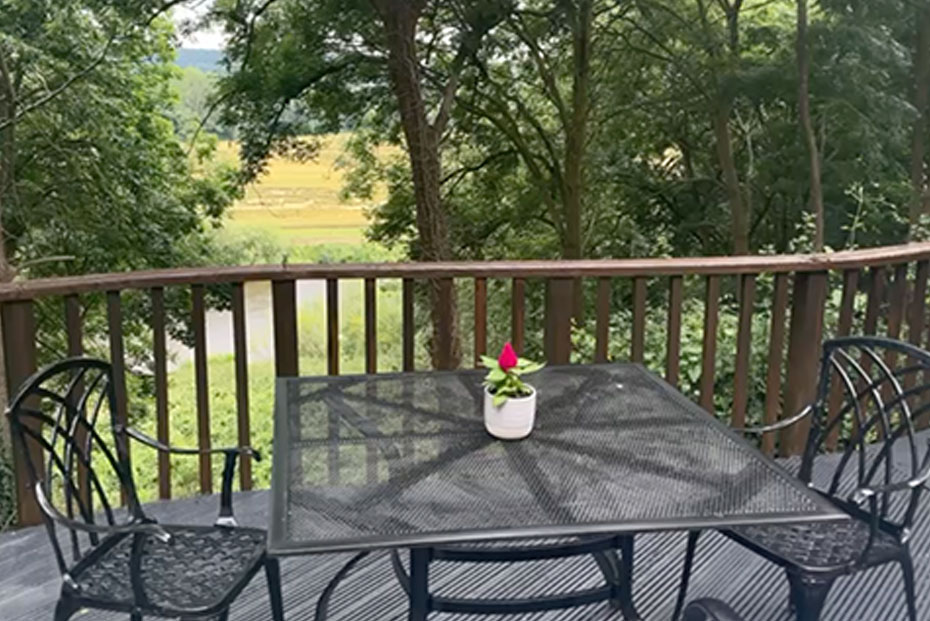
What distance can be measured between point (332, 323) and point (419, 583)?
4.96 feet

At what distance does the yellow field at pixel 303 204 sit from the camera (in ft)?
30.0

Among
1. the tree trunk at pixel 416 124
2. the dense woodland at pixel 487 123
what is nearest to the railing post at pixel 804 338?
the tree trunk at pixel 416 124

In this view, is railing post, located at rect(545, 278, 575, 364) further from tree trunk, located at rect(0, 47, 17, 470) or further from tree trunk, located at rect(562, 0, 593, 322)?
tree trunk, located at rect(562, 0, 593, 322)

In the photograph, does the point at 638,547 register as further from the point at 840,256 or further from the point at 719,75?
the point at 719,75

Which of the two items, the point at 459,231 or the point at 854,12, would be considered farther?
the point at 459,231

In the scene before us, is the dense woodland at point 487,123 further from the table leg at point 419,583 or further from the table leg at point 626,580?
the table leg at point 419,583

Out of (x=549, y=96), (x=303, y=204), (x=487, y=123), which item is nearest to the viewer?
(x=303, y=204)

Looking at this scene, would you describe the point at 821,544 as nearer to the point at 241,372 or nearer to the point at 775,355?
the point at 775,355

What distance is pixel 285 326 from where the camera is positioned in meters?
2.93

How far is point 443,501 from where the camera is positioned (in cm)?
153

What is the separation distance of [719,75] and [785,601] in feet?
26.4

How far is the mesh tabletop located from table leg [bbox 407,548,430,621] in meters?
0.13

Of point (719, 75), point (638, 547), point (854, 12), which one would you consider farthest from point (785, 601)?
point (719, 75)

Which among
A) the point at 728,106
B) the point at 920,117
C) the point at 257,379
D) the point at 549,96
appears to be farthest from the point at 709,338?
the point at 257,379
